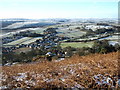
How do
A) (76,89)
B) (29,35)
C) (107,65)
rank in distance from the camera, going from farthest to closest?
(29,35) < (107,65) < (76,89)

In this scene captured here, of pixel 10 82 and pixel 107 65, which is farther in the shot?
pixel 107 65

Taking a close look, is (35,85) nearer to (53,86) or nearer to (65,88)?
(53,86)

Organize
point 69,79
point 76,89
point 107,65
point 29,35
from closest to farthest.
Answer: point 76,89 < point 69,79 < point 107,65 < point 29,35

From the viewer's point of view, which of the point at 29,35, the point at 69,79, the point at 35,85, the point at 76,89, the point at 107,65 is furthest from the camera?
the point at 29,35

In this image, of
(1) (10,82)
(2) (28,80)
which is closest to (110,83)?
(2) (28,80)

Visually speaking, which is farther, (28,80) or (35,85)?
(28,80)

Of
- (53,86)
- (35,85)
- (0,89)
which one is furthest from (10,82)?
(53,86)

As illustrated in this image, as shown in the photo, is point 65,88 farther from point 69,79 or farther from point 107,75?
point 107,75
